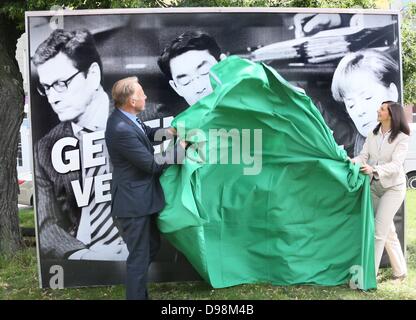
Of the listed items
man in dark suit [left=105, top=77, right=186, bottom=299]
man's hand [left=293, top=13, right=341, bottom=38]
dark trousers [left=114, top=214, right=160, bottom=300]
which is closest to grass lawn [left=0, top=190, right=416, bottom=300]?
dark trousers [left=114, top=214, right=160, bottom=300]

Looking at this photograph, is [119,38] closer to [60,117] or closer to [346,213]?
[60,117]

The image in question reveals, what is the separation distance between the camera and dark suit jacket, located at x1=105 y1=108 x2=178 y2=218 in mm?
3740

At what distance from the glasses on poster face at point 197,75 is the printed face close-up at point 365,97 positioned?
1326mm

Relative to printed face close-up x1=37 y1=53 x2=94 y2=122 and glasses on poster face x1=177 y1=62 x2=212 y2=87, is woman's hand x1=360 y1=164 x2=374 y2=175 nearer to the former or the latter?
glasses on poster face x1=177 y1=62 x2=212 y2=87

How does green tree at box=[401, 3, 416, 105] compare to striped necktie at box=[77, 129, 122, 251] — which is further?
green tree at box=[401, 3, 416, 105]

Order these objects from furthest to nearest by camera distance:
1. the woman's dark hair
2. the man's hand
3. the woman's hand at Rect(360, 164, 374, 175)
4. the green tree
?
the green tree → the man's hand → the woman's dark hair → the woman's hand at Rect(360, 164, 374, 175)

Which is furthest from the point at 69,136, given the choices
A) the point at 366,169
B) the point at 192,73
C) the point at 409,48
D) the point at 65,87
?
the point at 409,48

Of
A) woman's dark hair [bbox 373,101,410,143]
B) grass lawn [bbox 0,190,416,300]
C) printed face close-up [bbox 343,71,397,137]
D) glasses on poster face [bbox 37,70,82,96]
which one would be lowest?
grass lawn [bbox 0,190,416,300]

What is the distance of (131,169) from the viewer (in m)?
3.83

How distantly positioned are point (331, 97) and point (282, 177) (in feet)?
3.18

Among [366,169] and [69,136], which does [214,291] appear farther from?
[69,136]

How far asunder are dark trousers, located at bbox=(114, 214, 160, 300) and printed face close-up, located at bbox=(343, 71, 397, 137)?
2.23 m

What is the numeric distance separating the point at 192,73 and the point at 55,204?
168 cm

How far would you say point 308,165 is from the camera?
14.4 ft
